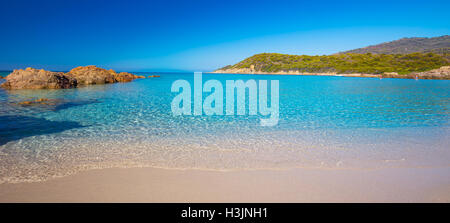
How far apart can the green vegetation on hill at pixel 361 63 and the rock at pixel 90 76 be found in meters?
79.6

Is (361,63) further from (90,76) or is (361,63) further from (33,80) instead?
(33,80)

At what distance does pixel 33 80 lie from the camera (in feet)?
96.7

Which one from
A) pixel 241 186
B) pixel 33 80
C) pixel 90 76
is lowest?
pixel 241 186

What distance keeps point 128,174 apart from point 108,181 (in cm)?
47

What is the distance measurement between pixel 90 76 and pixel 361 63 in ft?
357

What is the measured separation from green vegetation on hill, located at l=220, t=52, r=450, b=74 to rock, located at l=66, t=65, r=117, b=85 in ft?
261

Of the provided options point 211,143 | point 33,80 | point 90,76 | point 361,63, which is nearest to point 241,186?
point 211,143

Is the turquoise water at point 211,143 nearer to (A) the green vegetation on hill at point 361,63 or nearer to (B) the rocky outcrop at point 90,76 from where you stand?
(B) the rocky outcrop at point 90,76

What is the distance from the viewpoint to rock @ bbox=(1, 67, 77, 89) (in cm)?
2883

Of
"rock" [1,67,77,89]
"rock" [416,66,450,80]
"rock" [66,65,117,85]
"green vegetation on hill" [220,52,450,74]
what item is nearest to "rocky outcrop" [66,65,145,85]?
"rock" [66,65,117,85]

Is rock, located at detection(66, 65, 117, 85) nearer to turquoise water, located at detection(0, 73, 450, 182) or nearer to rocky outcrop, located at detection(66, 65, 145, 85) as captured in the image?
rocky outcrop, located at detection(66, 65, 145, 85)

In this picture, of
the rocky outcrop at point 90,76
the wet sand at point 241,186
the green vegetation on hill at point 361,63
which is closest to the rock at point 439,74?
the green vegetation on hill at point 361,63
